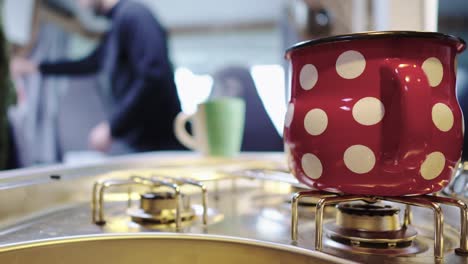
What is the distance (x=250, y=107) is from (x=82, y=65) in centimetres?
67

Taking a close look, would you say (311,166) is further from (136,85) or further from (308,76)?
(136,85)

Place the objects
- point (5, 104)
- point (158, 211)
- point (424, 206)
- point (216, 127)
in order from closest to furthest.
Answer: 1. point (424, 206)
2. point (158, 211)
3. point (216, 127)
4. point (5, 104)

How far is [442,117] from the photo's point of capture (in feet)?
1.31

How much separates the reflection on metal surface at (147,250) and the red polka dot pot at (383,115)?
0.10 metres

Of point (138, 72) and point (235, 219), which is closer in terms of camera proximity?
point (235, 219)

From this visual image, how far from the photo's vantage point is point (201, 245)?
1.41 feet

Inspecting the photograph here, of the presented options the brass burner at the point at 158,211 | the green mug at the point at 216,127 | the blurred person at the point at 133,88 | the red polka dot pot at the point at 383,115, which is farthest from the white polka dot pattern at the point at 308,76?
the blurred person at the point at 133,88

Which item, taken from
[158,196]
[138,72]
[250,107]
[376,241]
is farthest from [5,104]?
[376,241]

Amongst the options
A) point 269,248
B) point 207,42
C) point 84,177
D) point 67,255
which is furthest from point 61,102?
point 269,248

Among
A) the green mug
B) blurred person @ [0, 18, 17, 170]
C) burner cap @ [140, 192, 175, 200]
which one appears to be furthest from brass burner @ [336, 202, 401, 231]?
blurred person @ [0, 18, 17, 170]

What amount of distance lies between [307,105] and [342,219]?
136 millimetres

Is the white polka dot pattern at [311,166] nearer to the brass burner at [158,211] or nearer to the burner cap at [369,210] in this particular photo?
the burner cap at [369,210]

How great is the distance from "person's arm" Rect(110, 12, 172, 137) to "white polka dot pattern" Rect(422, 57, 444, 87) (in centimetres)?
129

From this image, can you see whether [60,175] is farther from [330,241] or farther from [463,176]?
[463,176]
